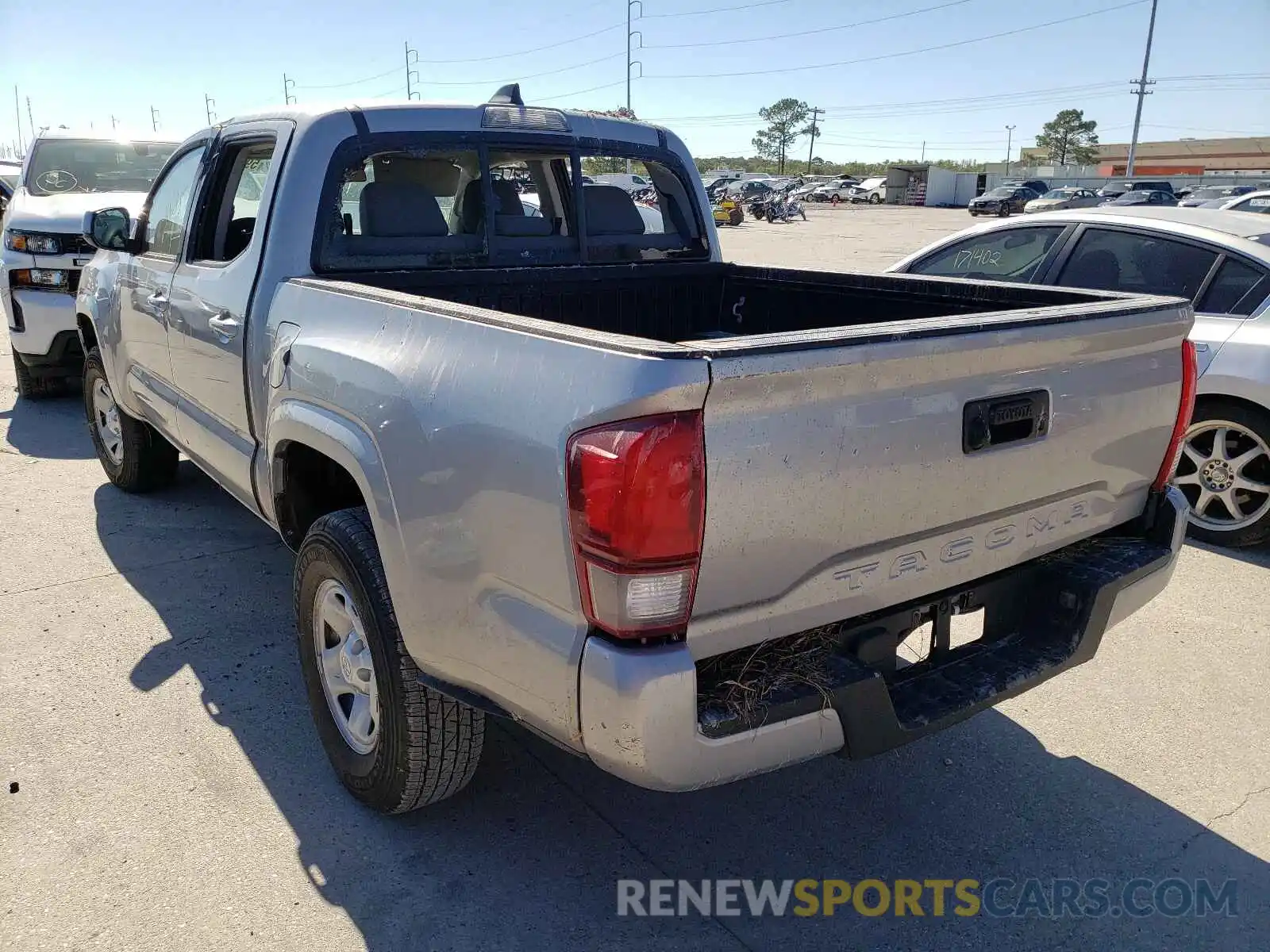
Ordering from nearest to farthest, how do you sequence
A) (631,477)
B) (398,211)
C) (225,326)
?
(631,477) < (225,326) < (398,211)

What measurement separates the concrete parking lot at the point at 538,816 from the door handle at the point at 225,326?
1256 millimetres

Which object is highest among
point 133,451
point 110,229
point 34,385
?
point 110,229

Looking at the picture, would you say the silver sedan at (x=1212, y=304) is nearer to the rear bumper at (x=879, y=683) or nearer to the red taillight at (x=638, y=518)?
the rear bumper at (x=879, y=683)

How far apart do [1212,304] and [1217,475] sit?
88 cm

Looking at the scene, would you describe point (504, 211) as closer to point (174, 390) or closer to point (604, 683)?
point (174, 390)

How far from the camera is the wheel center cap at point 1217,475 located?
5.04 meters

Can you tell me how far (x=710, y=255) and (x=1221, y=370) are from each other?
2642 mm

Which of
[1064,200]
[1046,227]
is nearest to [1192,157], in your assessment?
[1064,200]

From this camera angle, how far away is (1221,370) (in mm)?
4949

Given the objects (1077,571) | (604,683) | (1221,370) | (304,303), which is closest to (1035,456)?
(1077,571)

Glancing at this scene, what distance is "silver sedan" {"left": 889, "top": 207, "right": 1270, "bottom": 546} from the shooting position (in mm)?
4934

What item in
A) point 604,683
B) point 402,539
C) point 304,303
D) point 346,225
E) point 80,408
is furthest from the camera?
point 80,408

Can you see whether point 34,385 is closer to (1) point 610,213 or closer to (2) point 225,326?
(2) point 225,326

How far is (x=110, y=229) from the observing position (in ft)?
15.4
